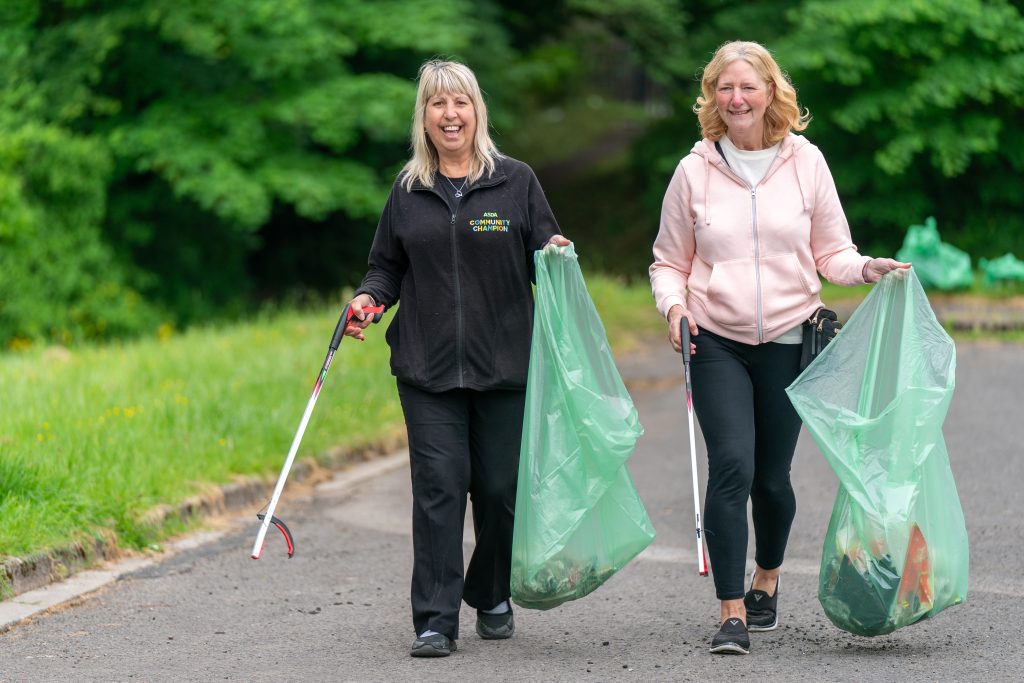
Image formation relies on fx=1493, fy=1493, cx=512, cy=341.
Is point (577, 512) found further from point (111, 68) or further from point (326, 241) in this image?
point (326, 241)

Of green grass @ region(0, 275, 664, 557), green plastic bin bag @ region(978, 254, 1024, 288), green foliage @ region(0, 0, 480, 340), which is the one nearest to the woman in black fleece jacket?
green grass @ region(0, 275, 664, 557)

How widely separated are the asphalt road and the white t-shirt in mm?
998

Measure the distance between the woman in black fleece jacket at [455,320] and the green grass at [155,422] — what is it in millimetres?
1879

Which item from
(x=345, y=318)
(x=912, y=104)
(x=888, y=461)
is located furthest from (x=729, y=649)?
(x=912, y=104)

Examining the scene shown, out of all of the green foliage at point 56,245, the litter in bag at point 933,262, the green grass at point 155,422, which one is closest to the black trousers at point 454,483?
the green grass at point 155,422

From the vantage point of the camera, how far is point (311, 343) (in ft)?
38.6

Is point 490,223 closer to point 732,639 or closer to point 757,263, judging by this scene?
point 757,263

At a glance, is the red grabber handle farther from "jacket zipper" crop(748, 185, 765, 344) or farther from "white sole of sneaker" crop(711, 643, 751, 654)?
"white sole of sneaker" crop(711, 643, 751, 654)

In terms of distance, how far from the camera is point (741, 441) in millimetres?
4668

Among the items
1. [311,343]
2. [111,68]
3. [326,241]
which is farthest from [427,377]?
[326,241]

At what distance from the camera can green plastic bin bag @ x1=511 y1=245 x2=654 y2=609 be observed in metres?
4.69

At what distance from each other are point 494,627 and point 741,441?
3.53 ft

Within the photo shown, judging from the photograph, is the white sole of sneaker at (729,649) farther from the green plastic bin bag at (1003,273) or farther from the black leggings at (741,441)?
the green plastic bin bag at (1003,273)

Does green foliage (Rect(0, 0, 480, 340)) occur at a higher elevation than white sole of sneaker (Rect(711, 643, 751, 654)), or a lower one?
higher
